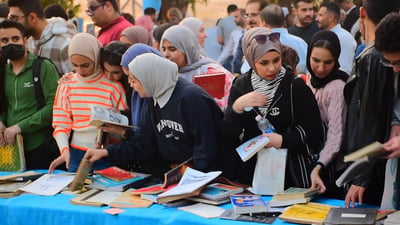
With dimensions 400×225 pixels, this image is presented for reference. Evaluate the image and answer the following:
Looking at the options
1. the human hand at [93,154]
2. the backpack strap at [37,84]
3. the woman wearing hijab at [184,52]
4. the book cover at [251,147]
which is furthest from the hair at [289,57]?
the backpack strap at [37,84]

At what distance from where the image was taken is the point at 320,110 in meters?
3.74

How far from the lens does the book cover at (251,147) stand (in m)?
3.43

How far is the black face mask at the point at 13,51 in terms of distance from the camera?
15.0 feet

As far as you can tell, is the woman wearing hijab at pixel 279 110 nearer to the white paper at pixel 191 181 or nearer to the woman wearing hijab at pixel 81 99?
the white paper at pixel 191 181

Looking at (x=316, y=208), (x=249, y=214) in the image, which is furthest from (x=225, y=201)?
(x=316, y=208)

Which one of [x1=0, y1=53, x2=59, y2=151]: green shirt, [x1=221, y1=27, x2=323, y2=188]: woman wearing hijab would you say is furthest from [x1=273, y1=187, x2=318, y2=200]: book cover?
[x1=0, y1=53, x2=59, y2=151]: green shirt

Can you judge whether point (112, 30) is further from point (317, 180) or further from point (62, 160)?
point (317, 180)

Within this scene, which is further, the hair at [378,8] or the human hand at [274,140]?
the human hand at [274,140]

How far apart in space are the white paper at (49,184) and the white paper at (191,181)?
0.78 metres

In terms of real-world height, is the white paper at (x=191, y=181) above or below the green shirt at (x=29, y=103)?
below

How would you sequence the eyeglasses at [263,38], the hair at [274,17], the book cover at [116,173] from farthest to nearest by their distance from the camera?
the hair at [274,17], the book cover at [116,173], the eyeglasses at [263,38]

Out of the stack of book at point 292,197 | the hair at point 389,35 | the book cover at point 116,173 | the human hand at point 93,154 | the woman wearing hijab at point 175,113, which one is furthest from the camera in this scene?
the book cover at point 116,173

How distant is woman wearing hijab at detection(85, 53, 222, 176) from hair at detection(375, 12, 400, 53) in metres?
1.12

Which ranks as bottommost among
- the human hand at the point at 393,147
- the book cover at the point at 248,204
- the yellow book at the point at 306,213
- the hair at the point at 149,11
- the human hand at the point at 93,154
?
the yellow book at the point at 306,213
